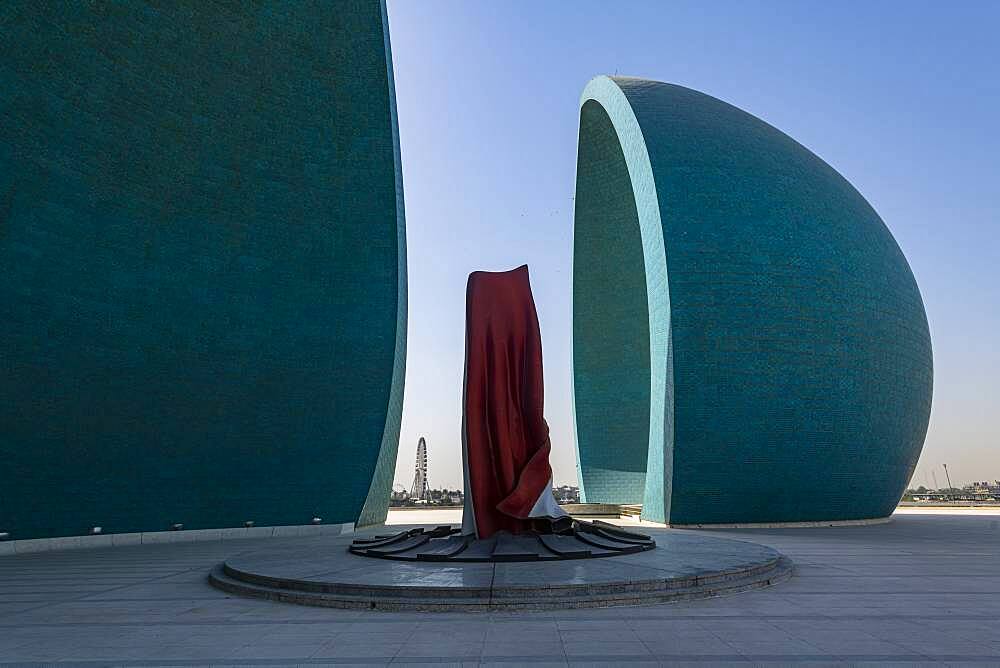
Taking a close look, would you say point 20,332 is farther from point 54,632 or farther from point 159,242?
point 54,632

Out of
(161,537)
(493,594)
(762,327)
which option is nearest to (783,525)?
(762,327)

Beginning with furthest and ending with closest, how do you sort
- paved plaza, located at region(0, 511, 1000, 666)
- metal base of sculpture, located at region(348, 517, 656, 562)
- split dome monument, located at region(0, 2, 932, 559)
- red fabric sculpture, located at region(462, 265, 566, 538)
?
1. split dome monument, located at region(0, 2, 932, 559)
2. red fabric sculpture, located at region(462, 265, 566, 538)
3. metal base of sculpture, located at region(348, 517, 656, 562)
4. paved plaza, located at region(0, 511, 1000, 666)

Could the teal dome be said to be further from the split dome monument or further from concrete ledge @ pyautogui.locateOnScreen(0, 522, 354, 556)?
concrete ledge @ pyautogui.locateOnScreen(0, 522, 354, 556)

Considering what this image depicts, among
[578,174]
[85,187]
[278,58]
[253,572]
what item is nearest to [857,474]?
[578,174]

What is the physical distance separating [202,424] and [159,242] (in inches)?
165

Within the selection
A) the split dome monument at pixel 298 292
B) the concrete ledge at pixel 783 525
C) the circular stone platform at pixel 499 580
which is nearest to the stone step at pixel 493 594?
the circular stone platform at pixel 499 580

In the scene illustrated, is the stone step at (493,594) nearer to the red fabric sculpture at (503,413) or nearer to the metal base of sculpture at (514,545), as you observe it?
the metal base of sculpture at (514,545)

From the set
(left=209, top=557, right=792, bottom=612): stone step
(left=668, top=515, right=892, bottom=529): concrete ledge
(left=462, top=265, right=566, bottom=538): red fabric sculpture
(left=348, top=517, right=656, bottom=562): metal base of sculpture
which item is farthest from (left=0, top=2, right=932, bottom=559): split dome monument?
(left=209, top=557, right=792, bottom=612): stone step

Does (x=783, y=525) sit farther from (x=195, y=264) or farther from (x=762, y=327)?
(x=195, y=264)

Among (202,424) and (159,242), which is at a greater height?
(159,242)

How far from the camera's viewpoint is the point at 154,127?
1432cm

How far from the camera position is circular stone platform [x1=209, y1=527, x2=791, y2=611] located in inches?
276

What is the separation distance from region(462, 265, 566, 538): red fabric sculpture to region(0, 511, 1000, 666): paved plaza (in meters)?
3.46

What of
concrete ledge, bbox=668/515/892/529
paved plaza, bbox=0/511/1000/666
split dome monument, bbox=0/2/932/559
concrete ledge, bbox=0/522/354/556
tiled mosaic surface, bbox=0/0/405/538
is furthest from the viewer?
concrete ledge, bbox=668/515/892/529
